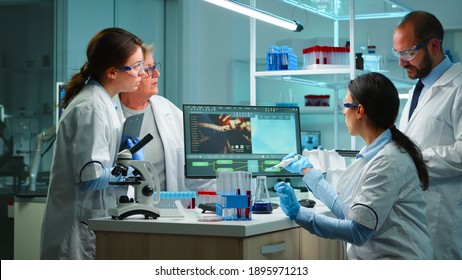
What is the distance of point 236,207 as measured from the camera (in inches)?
102

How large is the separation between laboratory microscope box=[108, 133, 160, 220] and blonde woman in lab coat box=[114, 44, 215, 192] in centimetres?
69

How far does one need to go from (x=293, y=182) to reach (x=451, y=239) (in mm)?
3515

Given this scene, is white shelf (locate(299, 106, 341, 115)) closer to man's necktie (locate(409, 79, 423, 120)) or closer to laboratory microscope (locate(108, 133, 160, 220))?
man's necktie (locate(409, 79, 423, 120))

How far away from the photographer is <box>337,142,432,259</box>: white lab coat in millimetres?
2371

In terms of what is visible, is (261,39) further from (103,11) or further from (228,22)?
(103,11)

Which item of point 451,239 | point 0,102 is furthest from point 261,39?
point 451,239

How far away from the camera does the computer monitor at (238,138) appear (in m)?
3.31

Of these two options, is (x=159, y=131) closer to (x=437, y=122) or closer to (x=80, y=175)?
(x=80, y=175)

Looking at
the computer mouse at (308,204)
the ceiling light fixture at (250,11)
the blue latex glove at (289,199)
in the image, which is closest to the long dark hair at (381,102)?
the blue latex glove at (289,199)

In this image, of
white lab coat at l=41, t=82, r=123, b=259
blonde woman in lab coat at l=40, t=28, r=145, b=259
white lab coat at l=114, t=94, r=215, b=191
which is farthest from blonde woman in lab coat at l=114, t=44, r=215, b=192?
white lab coat at l=41, t=82, r=123, b=259

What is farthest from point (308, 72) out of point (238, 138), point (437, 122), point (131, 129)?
point (131, 129)

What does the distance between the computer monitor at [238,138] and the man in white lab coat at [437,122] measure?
0.59m

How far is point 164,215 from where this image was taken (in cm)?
274

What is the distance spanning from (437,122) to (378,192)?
3.14 ft
